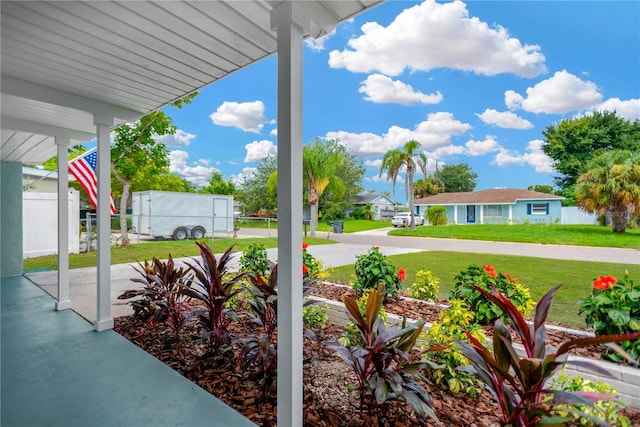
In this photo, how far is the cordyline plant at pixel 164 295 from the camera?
2510 millimetres

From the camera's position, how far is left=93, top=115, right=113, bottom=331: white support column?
280 centimetres

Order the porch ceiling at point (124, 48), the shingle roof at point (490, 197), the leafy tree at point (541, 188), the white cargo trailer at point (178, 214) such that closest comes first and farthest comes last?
the porch ceiling at point (124, 48) → the white cargo trailer at point (178, 214) → the shingle roof at point (490, 197) → the leafy tree at point (541, 188)

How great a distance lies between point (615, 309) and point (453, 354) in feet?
3.33

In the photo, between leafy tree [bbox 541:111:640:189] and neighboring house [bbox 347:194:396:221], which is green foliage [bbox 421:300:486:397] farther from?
neighboring house [bbox 347:194:396:221]

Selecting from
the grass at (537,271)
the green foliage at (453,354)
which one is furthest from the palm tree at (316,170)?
the green foliage at (453,354)

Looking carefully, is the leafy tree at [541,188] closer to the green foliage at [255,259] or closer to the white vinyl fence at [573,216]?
the white vinyl fence at [573,216]

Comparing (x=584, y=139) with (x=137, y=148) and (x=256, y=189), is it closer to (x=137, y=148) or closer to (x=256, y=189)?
(x=256, y=189)

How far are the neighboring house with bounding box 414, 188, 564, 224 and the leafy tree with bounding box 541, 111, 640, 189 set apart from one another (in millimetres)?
2186

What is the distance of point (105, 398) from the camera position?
5.86 feet

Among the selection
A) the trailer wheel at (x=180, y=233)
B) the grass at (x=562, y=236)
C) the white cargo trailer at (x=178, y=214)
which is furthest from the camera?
the trailer wheel at (x=180, y=233)

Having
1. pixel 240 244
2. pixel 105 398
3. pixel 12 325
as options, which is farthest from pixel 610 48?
pixel 12 325

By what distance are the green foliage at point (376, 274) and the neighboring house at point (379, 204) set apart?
18.7 m

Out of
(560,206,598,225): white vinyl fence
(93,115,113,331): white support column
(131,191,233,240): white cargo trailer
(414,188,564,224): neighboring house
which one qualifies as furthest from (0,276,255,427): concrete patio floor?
(414,188,564,224): neighboring house

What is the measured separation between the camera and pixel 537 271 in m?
5.28
